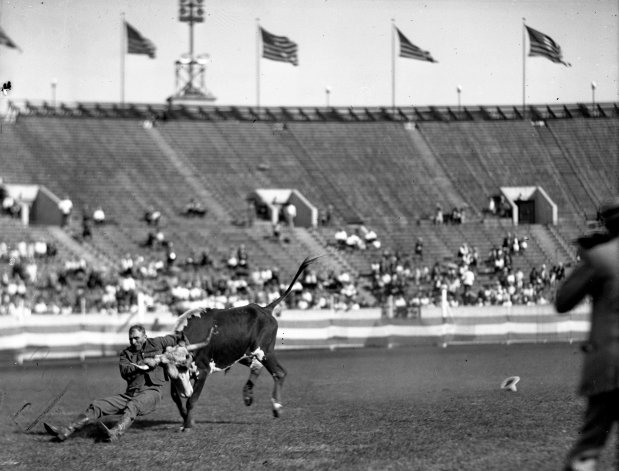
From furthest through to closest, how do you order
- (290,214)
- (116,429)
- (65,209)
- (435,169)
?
(435,169) < (290,214) < (65,209) < (116,429)

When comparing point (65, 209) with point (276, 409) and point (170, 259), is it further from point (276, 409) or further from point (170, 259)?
point (276, 409)

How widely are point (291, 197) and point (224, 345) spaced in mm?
38790

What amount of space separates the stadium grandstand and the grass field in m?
15.1

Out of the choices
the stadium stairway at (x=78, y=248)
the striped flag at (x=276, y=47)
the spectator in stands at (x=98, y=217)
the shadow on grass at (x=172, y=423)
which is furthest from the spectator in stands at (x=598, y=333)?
the striped flag at (x=276, y=47)

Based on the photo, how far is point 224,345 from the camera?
16.1m

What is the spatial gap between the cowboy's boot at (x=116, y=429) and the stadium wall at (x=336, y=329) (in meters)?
15.0

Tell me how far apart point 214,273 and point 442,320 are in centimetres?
1288

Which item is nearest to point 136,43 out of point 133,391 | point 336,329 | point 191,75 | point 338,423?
point 191,75

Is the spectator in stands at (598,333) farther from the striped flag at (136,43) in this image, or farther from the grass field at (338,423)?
the striped flag at (136,43)

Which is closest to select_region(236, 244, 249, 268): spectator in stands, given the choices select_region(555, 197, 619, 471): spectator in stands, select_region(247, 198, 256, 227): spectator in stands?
select_region(247, 198, 256, 227): spectator in stands

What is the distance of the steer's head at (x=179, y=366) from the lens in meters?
14.7

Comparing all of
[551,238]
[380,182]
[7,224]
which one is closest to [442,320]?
[551,238]

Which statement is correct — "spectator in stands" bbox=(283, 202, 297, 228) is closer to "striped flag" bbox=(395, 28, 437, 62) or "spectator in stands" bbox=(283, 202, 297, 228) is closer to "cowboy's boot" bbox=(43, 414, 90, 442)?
"striped flag" bbox=(395, 28, 437, 62)

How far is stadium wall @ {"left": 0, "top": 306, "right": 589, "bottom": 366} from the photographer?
2936 centimetres
